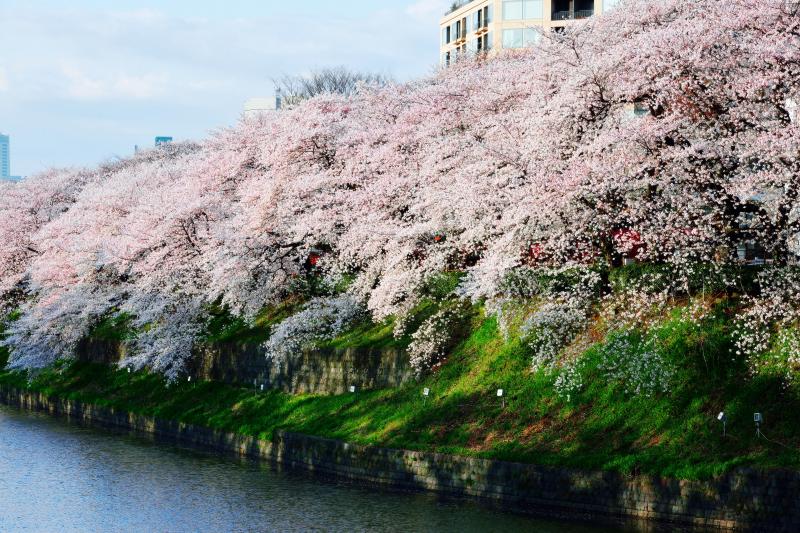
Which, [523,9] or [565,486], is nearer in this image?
[565,486]

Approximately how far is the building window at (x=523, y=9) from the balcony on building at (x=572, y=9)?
61.0 inches

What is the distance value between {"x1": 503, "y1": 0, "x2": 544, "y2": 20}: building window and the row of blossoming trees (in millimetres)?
33390

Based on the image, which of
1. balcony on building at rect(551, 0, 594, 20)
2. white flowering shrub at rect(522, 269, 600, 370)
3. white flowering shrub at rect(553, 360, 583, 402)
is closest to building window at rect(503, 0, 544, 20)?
balcony on building at rect(551, 0, 594, 20)

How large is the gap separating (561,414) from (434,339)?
25.5 feet

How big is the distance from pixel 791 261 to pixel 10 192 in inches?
3009

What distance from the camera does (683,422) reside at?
93.9ft

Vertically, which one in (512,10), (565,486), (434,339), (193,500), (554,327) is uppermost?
(512,10)

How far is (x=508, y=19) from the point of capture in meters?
87.7

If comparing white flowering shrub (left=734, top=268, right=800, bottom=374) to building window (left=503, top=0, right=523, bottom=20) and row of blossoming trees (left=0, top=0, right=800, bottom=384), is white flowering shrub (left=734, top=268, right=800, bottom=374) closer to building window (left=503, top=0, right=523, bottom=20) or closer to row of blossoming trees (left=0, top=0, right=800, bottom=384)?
row of blossoming trees (left=0, top=0, right=800, bottom=384)

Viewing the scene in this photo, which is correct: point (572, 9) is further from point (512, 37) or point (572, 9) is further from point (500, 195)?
point (500, 195)

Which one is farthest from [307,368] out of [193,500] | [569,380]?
[569,380]

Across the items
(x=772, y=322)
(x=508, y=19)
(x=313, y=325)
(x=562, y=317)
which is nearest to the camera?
(x=772, y=322)

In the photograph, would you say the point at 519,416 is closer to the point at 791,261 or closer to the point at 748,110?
the point at 791,261

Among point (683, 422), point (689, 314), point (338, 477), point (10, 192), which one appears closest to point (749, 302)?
point (689, 314)
